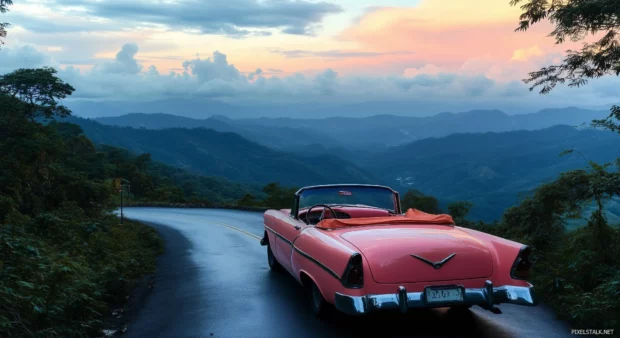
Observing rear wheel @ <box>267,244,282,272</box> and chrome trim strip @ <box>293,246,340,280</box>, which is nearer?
chrome trim strip @ <box>293,246,340,280</box>

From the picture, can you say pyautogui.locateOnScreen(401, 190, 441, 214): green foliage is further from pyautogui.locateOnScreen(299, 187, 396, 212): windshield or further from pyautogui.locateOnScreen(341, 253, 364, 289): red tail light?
pyautogui.locateOnScreen(341, 253, 364, 289): red tail light

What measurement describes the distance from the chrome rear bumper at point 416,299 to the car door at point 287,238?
1.97 meters

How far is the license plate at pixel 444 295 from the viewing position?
190 inches

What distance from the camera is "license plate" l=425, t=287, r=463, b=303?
484 cm

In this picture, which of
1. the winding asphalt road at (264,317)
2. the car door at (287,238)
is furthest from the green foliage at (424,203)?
the car door at (287,238)

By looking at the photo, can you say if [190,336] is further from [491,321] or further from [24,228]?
[24,228]

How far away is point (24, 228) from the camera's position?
1095 cm

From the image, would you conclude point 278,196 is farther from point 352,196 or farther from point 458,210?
point 352,196

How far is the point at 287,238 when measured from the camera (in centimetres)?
730

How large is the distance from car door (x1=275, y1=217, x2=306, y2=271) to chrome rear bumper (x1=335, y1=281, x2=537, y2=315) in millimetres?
1973

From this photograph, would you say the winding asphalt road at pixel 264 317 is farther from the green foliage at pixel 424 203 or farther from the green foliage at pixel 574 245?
the green foliage at pixel 424 203

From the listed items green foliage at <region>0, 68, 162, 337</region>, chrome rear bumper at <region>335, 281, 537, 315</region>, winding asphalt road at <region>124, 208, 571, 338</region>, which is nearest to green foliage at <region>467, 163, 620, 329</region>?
winding asphalt road at <region>124, 208, 571, 338</region>

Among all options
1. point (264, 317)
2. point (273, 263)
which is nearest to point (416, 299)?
point (264, 317)

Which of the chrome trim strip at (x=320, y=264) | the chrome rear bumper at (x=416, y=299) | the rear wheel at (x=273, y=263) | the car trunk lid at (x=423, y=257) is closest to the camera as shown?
the chrome rear bumper at (x=416, y=299)
